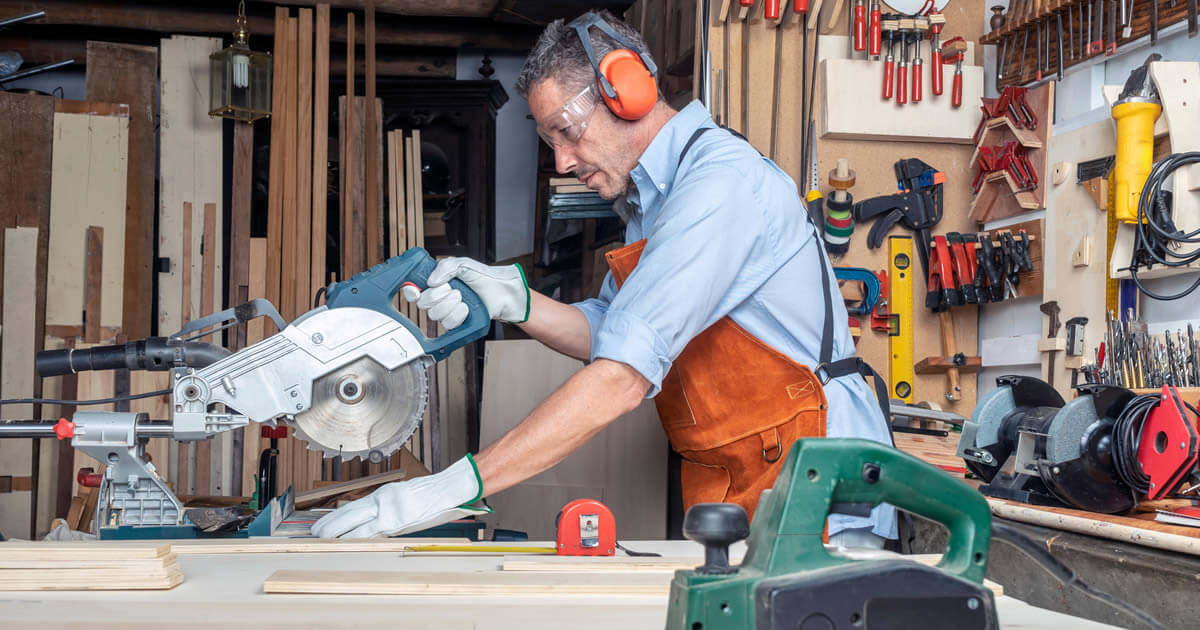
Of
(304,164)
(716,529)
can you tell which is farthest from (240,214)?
(716,529)

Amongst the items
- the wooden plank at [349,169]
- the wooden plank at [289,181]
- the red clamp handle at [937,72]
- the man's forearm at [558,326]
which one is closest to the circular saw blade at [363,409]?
the man's forearm at [558,326]

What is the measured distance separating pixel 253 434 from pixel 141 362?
3137 millimetres

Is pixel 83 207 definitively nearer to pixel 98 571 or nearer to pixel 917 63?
pixel 917 63

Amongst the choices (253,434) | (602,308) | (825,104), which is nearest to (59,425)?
(602,308)

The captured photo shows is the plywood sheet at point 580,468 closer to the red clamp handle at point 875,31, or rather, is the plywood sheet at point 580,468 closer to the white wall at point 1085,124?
the white wall at point 1085,124

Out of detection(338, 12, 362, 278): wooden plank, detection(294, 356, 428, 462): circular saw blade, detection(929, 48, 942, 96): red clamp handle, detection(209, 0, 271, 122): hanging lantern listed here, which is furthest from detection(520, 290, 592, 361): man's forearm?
detection(209, 0, 271, 122): hanging lantern

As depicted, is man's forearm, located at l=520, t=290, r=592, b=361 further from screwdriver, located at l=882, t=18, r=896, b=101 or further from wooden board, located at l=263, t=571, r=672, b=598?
screwdriver, located at l=882, t=18, r=896, b=101

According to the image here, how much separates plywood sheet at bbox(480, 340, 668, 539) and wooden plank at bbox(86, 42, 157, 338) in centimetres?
216

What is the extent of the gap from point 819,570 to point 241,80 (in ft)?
14.8

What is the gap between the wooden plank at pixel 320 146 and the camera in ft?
15.7

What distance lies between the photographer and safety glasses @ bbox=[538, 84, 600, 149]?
Answer: 2.00 m

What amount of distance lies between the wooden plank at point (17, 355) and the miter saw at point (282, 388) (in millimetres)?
3055

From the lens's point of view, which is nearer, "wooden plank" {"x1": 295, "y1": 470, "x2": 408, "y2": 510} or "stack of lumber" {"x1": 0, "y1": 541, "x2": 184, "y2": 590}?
"stack of lumber" {"x1": 0, "y1": 541, "x2": 184, "y2": 590}

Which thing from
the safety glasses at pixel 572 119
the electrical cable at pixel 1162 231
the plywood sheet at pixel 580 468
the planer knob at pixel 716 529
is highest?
the safety glasses at pixel 572 119
